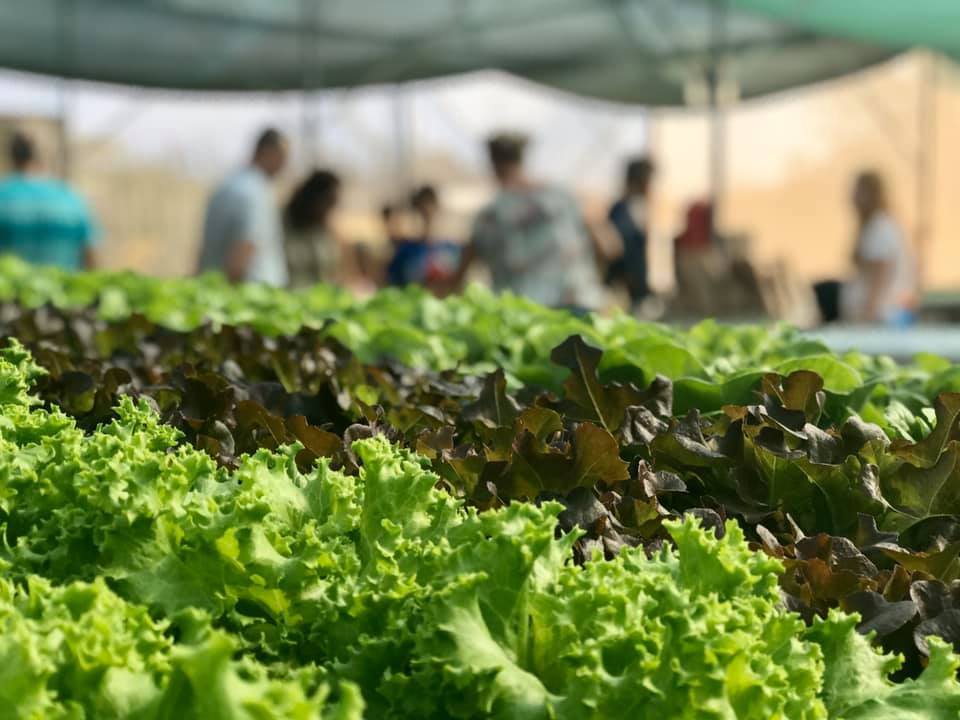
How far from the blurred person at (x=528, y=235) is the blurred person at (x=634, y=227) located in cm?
253

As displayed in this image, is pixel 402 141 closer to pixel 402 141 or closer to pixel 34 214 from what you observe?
pixel 402 141

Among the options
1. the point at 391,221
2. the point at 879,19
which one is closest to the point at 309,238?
the point at 391,221

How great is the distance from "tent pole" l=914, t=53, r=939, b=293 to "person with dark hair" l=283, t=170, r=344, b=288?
6.80m

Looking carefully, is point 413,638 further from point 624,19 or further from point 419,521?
point 624,19

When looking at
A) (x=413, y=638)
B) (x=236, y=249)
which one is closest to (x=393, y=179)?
(x=236, y=249)

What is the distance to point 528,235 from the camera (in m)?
8.00

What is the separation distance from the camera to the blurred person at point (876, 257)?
919cm

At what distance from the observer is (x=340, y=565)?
1700mm

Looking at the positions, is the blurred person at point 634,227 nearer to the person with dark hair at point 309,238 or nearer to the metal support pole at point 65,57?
the person with dark hair at point 309,238

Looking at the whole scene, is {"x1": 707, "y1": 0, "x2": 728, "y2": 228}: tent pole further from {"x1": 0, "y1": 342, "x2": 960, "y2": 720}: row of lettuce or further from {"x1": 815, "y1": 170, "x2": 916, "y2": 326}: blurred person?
{"x1": 0, "y1": 342, "x2": 960, "y2": 720}: row of lettuce

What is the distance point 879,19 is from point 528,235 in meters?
4.66

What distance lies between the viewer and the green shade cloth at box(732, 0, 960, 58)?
1087 cm

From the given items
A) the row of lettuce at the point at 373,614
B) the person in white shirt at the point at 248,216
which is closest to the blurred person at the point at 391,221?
the person in white shirt at the point at 248,216

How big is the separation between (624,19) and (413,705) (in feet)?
41.6
